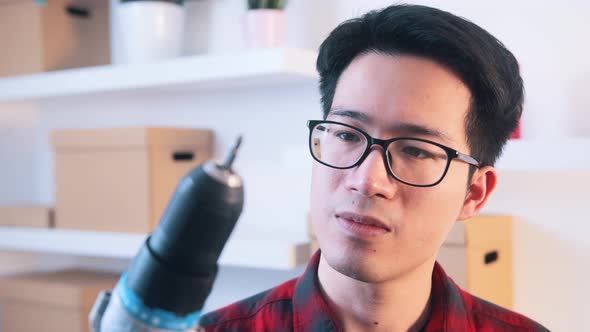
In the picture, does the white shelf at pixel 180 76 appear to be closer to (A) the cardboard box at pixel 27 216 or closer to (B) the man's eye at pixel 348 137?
(A) the cardboard box at pixel 27 216

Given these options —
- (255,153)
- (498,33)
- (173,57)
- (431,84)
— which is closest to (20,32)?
(173,57)

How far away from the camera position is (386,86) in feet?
2.82

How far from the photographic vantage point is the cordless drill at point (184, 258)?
0.54 metres

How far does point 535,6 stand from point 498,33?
0.29 feet

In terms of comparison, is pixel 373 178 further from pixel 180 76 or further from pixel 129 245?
pixel 129 245

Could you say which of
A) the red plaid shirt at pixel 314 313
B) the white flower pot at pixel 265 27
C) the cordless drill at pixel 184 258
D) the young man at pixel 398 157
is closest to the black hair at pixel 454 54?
the young man at pixel 398 157

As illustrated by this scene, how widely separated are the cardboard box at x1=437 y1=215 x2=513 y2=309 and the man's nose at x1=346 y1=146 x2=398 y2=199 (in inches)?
17.9

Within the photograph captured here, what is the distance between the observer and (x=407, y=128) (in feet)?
2.75

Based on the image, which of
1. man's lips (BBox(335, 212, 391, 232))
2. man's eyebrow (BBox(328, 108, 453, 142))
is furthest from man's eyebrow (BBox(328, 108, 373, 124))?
man's lips (BBox(335, 212, 391, 232))

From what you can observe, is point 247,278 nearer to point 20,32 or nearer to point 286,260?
point 286,260

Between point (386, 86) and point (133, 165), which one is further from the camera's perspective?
point (133, 165)

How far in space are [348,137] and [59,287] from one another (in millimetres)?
1207

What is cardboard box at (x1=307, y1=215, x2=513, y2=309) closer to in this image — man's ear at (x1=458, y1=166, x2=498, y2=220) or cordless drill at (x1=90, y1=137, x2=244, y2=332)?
man's ear at (x1=458, y1=166, x2=498, y2=220)

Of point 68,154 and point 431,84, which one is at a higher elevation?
point 431,84
